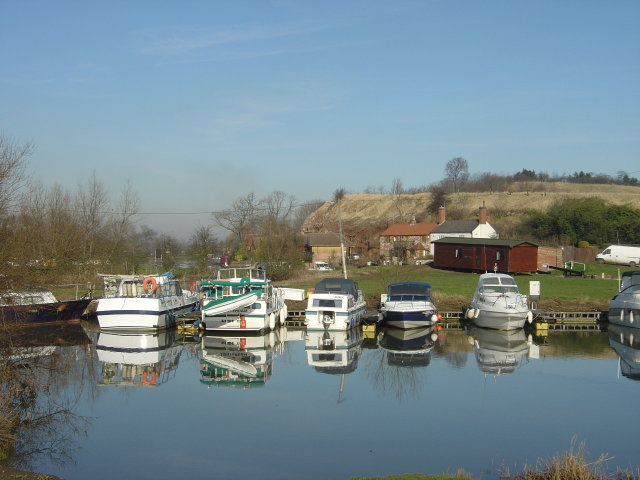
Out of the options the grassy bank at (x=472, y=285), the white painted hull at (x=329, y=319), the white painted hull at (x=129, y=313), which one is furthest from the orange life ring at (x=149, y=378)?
the grassy bank at (x=472, y=285)

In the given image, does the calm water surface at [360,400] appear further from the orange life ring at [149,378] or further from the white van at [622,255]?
the white van at [622,255]

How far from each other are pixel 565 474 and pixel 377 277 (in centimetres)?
4494

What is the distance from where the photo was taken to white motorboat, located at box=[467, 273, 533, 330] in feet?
113

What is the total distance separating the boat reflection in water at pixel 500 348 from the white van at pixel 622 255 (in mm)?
31193

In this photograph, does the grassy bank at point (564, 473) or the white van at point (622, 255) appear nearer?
the grassy bank at point (564, 473)

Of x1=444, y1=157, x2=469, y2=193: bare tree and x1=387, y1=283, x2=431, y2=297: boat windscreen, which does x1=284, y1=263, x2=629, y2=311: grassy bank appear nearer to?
x1=387, y1=283, x2=431, y2=297: boat windscreen

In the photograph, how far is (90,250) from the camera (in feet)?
153

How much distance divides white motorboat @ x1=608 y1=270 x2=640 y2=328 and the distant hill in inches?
1922

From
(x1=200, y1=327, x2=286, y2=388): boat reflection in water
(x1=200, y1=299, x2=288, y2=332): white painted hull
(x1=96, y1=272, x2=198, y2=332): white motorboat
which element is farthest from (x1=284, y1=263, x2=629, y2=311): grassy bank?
(x1=96, y1=272, x2=198, y2=332): white motorboat

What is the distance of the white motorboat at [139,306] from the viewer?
35469mm

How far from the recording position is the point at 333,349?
104 ft

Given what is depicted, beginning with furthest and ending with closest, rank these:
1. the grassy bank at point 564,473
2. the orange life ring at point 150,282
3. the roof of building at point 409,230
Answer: the roof of building at point 409,230 → the orange life ring at point 150,282 → the grassy bank at point 564,473

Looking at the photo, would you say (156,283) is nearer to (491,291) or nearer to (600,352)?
(491,291)

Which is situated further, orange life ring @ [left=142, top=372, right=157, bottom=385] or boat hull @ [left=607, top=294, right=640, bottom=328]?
boat hull @ [left=607, top=294, right=640, bottom=328]
